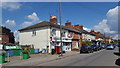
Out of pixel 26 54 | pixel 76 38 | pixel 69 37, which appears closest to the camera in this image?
pixel 26 54

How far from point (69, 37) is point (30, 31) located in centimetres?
977

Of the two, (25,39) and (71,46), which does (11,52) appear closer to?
(25,39)

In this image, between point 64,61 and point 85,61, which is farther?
point 64,61

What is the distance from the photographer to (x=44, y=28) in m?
28.9

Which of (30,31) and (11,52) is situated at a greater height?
(30,31)

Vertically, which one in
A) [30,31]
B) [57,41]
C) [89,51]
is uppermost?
[30,31]

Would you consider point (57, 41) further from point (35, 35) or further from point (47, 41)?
point (35, 35)

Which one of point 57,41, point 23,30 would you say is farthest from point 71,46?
point 23,30

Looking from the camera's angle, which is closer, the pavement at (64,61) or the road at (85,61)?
the road at (85,61)

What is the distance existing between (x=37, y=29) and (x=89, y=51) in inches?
475

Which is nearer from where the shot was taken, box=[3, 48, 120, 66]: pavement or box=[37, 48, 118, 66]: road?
box=[37, 48, 118, 66]: road

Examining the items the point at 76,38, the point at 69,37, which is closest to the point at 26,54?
the point at 69,37

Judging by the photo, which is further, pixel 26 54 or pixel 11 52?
pixel 11 52

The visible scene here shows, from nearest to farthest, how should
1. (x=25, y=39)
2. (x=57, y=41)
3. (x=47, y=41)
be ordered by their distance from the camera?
(x=47, y=41)
(x=57, y=41)
(x=25, y=39)
